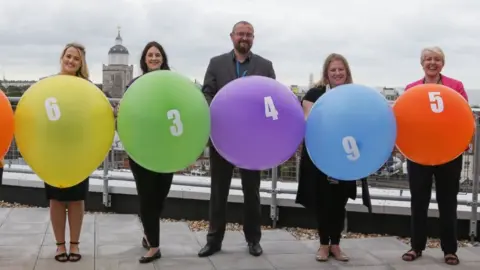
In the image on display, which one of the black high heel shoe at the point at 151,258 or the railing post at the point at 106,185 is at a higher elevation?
the railing post at the point at 106,185

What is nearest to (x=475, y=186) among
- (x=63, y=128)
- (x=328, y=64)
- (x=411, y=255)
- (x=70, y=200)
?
(x=411, y=255)

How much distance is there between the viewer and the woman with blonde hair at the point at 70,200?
4.04 metres

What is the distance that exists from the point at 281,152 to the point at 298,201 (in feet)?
3.20

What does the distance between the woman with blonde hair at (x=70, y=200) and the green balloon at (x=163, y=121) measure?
865 mm

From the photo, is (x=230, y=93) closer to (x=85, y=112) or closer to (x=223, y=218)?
(x=85, y=112)

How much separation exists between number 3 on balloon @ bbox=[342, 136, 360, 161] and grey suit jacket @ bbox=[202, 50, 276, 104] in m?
1.16

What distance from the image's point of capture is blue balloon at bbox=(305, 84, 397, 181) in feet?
11.4

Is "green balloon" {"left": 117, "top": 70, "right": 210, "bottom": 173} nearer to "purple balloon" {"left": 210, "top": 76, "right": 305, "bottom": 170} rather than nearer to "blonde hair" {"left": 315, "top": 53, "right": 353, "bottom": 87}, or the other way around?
"purple balloon" {"left": 210, "top": 76, "right": 305, "bottom": 170}

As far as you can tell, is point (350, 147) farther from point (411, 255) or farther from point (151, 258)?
point (151, 258)

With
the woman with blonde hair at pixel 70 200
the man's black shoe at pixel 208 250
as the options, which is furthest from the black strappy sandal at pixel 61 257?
the man's black shoe at pixel 208 250

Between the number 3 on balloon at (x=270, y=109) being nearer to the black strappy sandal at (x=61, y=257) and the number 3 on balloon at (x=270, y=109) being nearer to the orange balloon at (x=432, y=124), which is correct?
the orange balloon at (x=432, y=124)

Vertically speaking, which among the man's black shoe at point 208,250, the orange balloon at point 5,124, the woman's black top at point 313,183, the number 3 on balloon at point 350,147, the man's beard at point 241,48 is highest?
the man's beard at point 241,48

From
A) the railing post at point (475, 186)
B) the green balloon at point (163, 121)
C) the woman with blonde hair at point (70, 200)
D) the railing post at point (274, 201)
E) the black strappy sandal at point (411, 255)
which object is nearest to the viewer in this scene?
the green balloon at point (163, 121)

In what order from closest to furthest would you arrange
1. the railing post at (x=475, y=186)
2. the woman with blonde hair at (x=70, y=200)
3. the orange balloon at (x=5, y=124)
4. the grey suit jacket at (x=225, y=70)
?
the orange balloon at (x=5, y=124) < the woman with blonde hair at (x=70, y=200) < the grey suit jacket at (x=225, y=70) < the railing post at (x=475, y=186)
